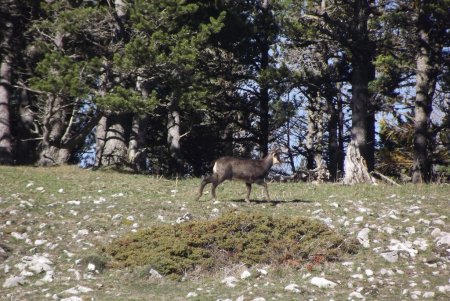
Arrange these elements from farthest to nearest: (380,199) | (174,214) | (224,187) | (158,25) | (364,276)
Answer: (158,25), (224,187), (380,199), (174,214), (364,276)

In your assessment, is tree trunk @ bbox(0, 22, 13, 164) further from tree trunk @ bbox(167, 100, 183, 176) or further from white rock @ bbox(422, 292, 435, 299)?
white rock @ bbox(422, 292, 435, 299)

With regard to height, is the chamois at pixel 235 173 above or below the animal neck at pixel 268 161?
below

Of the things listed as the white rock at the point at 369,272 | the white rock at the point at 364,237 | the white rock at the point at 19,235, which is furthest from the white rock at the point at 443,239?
the white rock at the point at 19,235

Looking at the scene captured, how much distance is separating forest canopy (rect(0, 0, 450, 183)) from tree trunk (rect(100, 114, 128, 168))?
0.15ft

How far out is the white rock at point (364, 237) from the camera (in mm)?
13675

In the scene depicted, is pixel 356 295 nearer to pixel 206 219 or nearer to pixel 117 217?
pixel 206 219

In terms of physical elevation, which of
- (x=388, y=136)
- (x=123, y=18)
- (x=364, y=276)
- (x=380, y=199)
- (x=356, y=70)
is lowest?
(x=364, y=276)

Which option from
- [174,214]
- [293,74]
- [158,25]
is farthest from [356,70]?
[174,214]

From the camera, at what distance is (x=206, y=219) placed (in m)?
15.7

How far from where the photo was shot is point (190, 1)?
27.9 metres

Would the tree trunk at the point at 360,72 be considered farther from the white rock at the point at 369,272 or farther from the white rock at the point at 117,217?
the white rock at the point at 369,272

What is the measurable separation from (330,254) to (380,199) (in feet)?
19.1

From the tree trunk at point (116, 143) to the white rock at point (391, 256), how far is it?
16.6 m

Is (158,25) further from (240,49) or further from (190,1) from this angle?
(240,49)
